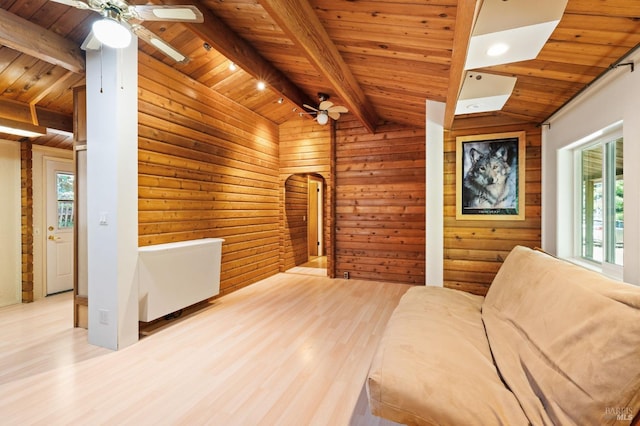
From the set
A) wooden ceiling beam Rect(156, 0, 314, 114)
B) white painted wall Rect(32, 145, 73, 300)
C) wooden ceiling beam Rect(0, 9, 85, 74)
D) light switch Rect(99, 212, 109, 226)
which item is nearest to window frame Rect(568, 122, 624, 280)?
wooden ceiling beam Rect(156, 0, 314, 114)

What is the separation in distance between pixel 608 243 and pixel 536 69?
1432mm

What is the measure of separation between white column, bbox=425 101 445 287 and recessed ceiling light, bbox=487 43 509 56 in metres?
1.48

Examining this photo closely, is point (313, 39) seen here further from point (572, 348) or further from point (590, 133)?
point (572, 348)

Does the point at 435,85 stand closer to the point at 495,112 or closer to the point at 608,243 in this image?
the point at 495,112

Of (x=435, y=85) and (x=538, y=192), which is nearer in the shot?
(x=435, y=85)

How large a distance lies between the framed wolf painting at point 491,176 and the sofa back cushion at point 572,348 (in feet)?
5.15

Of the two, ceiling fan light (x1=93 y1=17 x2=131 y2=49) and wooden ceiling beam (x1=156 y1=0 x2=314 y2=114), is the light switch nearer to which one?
ceiling fan light (x1=93 y1=17 x2=131 y2=49)

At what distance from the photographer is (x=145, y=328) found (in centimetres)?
287

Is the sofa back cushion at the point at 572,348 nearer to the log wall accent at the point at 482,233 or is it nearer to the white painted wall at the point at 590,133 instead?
the white painted wall at the point at 590,133

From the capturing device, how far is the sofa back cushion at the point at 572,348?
938mm

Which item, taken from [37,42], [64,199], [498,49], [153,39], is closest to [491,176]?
[498,49]

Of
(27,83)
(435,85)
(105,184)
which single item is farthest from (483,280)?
(27,83)

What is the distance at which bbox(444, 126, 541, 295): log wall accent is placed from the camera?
3.06 metres

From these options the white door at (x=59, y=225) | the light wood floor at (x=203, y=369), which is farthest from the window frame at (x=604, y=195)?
the white door at (x=59, y=225)
